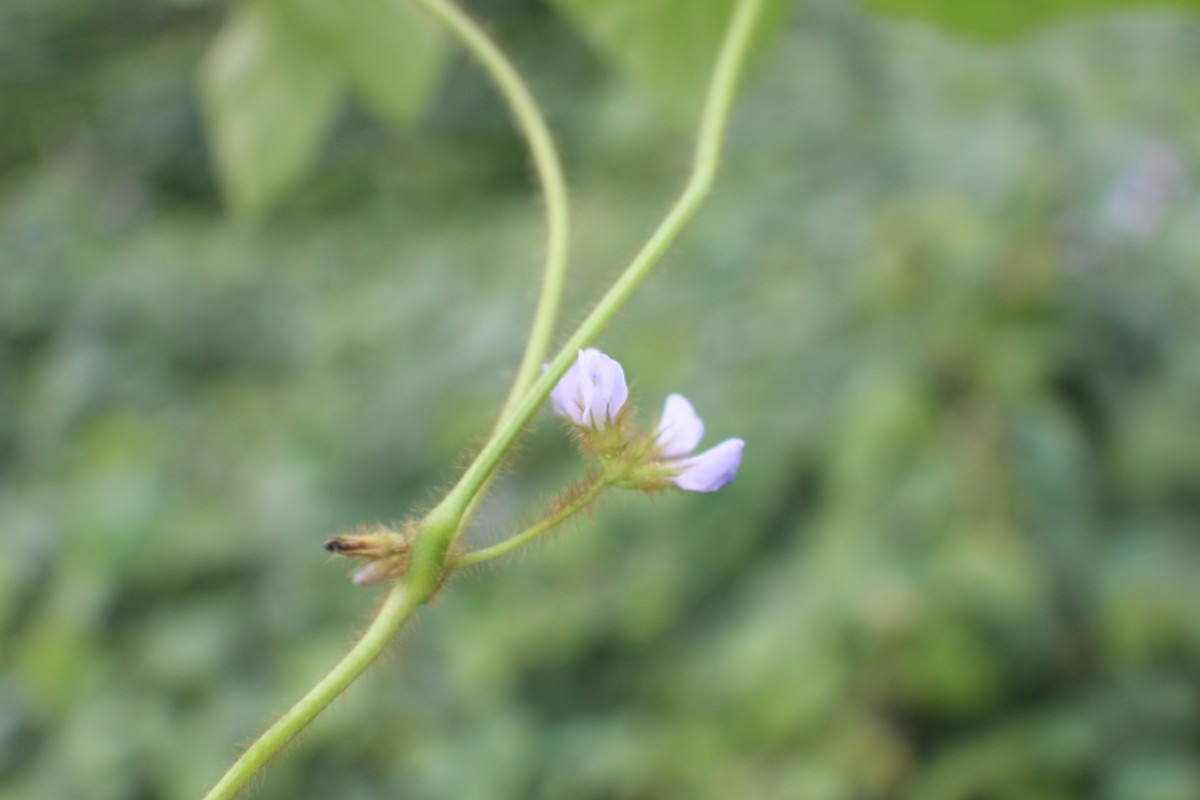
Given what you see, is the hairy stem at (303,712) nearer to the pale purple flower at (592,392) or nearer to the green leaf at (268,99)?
the pale purple flower at (592,392)

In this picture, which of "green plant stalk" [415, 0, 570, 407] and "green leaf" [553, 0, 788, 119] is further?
"green leaf" [553, 0, 788, 119]

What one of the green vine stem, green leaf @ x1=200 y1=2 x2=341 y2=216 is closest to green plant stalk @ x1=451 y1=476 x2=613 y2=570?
the green vine stem

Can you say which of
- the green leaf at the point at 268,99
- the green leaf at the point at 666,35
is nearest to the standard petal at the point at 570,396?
the green leaf at the point at 666,35

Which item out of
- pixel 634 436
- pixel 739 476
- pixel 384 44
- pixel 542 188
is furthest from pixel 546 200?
pixel 739 476

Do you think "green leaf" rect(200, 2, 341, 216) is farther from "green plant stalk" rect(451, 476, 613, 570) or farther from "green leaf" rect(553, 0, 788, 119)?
"green plant stalk" rect(451, 476, 613, 570)

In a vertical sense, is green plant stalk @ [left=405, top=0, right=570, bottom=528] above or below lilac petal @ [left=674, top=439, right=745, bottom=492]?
above
